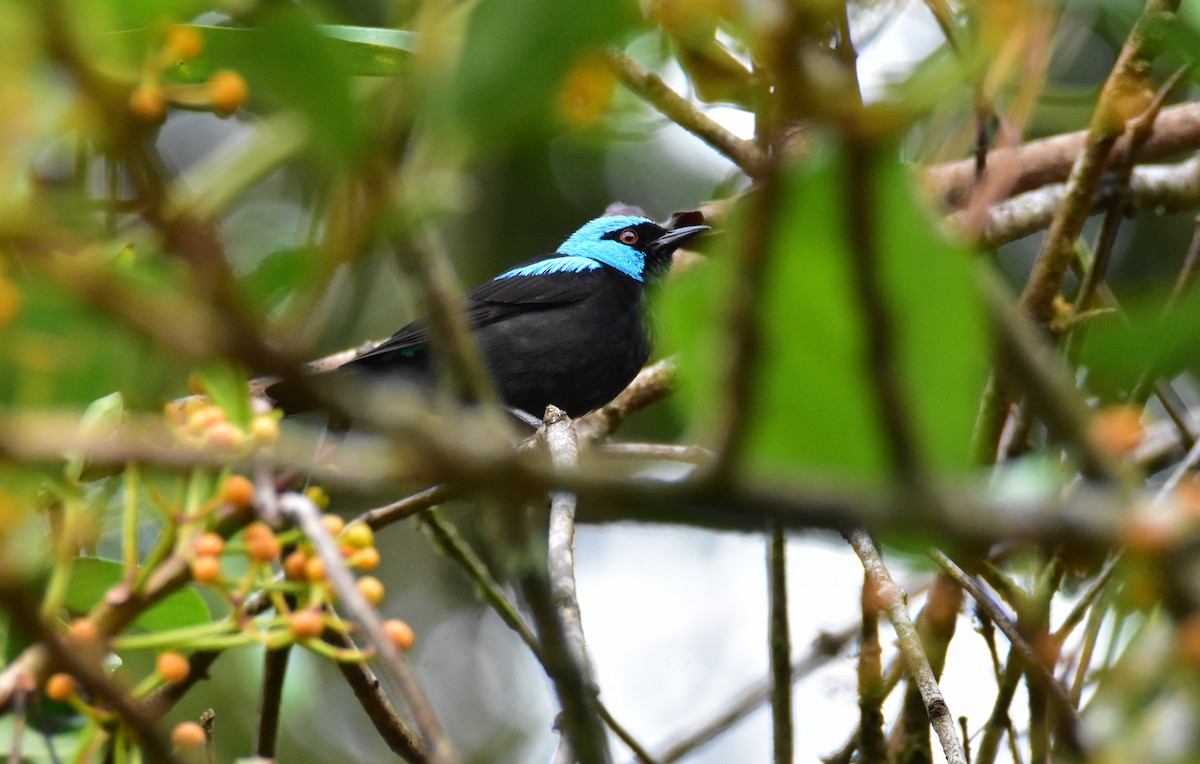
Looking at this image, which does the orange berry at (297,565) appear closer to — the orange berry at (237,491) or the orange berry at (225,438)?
the orange berry at (237,491)

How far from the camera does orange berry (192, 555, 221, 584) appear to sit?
4.62 feet

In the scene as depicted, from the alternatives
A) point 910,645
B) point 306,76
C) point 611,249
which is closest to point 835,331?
point 306,76

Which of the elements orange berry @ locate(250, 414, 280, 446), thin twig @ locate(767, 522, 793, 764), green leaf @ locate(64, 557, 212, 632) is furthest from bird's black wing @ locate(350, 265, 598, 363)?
orange berry @ locate(250, 414, 280, 446)

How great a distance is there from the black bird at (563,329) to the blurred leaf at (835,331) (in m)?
3.56

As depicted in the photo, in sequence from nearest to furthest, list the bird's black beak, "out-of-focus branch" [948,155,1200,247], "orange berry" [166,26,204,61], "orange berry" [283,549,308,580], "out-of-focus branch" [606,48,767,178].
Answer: "orange berry" [166,26,204,61] < "orange berry" [283,549,308,580] < "out-of-focus branch" [606,48,767,178] < "out-of-focus branch" [948,155,1200,247] < the bird's black beak

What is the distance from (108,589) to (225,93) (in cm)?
114

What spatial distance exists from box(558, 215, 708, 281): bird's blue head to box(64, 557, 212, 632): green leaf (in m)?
3.51

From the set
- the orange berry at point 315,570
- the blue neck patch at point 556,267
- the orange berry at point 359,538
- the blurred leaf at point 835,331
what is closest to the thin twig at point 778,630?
the orange berry at point 359,538

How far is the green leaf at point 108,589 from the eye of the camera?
1.92 meters

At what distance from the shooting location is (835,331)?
0.77m

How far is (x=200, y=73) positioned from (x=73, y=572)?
2.69ft

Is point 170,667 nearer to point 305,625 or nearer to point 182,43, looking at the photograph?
point 305,625

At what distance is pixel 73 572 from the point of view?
6.23 feet

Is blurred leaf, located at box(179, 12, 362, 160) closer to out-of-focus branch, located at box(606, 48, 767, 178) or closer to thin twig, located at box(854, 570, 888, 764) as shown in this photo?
thin twig, located at box(854, 570, 888, 764)
